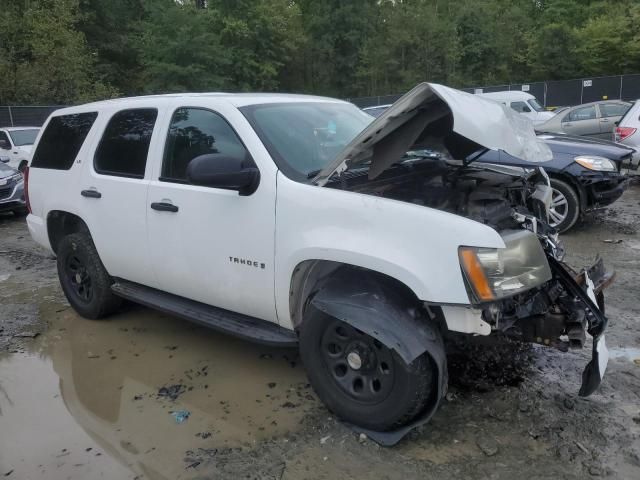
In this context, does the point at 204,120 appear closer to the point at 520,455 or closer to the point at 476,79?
the point at 520,455

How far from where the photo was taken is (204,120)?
12.5ft

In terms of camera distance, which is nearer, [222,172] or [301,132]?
[222,172]

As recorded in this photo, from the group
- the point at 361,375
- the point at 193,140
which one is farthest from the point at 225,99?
the point at 361,375


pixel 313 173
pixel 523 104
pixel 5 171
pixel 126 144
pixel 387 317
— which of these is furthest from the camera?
pixel 523 104

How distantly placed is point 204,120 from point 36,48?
28453 millimetres

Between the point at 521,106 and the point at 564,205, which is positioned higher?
the point at 521,106

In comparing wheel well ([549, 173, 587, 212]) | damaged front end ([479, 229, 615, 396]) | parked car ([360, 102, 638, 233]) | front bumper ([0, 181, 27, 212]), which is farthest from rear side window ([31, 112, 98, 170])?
front bumper ([0, 181, 27, 212])

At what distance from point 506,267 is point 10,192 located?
Answer: 1045 centimetres

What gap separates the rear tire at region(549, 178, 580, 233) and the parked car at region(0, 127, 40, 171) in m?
13.0

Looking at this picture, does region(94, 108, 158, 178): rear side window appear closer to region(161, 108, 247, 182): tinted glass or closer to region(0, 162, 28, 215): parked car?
region(161, 108, 247, 182): tinted glass

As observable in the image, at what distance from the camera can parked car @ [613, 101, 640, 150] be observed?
9391mm

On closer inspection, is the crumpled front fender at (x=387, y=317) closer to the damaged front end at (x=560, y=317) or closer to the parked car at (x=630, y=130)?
the damaged front end at (x=560, y=317)

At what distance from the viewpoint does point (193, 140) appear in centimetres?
387

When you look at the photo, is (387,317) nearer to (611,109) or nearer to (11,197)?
(11,197)
